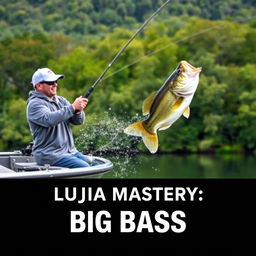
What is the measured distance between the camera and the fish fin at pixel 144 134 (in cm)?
645

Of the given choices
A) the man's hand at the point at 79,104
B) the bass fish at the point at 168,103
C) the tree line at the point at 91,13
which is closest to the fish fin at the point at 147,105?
the bass fish at the point at 168,103

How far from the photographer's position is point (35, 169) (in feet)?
22.0

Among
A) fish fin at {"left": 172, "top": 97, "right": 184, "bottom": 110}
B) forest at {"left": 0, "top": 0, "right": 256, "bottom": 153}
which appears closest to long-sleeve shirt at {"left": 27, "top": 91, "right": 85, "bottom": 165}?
fish fin at {"left": 172, "top": 97, "right": 184, "bottom": 110}

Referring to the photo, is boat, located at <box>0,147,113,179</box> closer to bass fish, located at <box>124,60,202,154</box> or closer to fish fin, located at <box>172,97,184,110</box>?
bass fish, located at <box>124,60,202,154</box>

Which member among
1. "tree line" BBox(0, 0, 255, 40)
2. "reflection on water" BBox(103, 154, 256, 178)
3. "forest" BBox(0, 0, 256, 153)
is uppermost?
"tree line" BBox(0, 0, 255, 40)

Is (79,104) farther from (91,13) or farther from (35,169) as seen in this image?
(91,13)

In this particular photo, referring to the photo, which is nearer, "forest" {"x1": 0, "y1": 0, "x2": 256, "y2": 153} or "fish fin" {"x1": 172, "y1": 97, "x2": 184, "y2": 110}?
"fish fin" {"x1": 172, "y1": 97, "x2": 184, "y2": 110}

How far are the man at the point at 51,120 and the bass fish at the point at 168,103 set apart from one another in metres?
0.55

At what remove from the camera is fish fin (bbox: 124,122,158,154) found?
6.45 m

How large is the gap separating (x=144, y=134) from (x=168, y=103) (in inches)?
12.1

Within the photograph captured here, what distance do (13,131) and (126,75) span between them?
14804 mm

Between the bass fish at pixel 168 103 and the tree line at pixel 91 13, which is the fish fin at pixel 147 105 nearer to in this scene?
the bass fish at pixel 168 103

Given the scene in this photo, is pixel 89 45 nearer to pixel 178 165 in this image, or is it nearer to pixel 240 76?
pixel 240 76

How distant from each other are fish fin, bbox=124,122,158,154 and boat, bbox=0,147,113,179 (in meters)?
0.43
